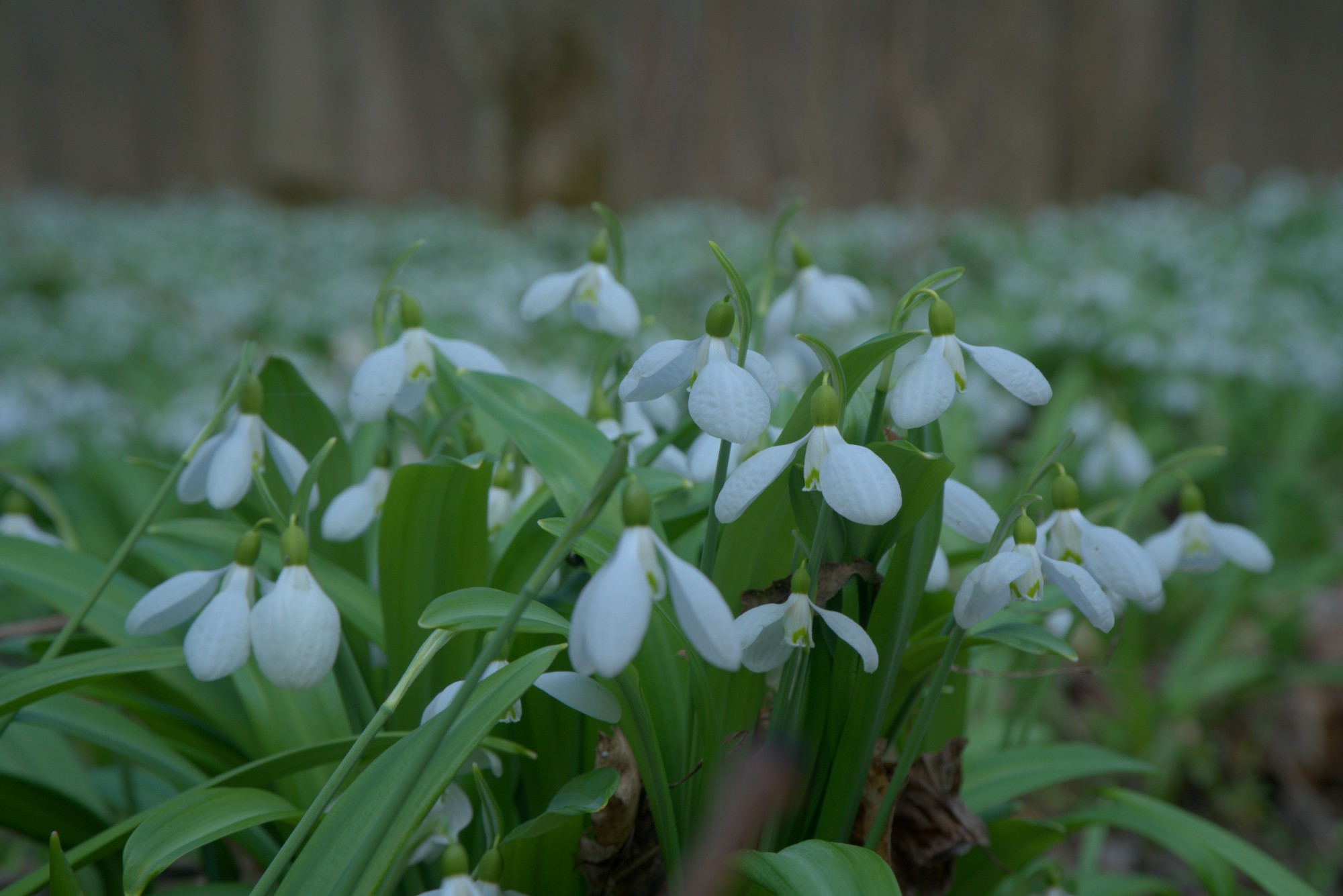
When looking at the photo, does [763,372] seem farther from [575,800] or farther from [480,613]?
[575,800]

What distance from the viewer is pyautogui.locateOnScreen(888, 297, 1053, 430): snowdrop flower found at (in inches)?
33.7

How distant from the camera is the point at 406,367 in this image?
1.19m

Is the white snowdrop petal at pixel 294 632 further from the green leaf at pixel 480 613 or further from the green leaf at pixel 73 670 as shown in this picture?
the green leaf at pixel 73 670

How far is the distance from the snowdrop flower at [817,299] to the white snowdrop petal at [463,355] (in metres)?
0.38

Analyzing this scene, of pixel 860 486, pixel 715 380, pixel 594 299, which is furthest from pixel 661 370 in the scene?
pixel 594 299

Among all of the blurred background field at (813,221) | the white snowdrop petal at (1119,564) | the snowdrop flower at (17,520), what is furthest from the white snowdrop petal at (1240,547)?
the snowdrop flower at (17,520)

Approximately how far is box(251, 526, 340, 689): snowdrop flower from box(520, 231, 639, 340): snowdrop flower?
1.55ft

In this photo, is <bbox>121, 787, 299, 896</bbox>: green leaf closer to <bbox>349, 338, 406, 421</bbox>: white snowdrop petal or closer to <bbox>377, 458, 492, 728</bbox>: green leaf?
<bbox>377, 458, 492, 728</bbox>: green leaf

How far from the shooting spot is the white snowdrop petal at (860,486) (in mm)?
760

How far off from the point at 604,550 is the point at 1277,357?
3.38 metres

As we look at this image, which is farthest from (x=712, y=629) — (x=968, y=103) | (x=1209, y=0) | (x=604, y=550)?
(x=1209, y=0)

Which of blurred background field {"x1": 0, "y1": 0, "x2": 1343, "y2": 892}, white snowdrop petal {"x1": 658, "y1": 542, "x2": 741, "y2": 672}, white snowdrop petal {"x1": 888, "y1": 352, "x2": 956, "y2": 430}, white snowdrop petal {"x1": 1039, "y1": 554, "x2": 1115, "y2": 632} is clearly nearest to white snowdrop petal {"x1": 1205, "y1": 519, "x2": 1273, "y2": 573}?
blurred background field {"x1": 0, "y1": 0, "x2": 1343, "y2": 892}

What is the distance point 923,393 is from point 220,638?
2.11ft

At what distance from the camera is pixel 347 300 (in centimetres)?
457
